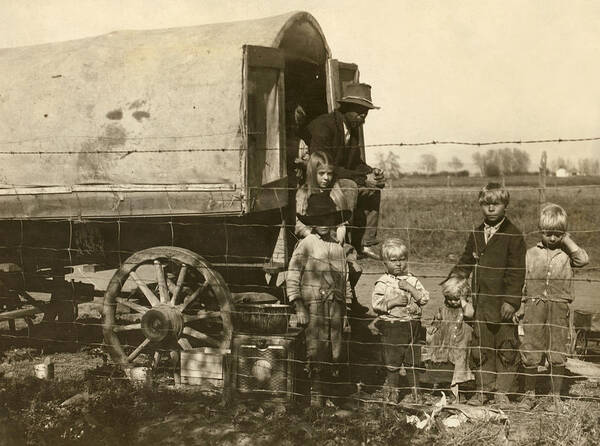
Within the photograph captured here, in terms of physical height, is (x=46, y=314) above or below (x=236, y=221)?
below

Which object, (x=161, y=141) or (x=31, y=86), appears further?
(x=31, y=86)

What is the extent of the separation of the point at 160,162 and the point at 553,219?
352 cm

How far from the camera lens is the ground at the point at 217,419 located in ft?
15.6

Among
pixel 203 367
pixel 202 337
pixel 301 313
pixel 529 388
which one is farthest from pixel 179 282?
pixel 529 388

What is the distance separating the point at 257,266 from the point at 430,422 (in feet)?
7.44

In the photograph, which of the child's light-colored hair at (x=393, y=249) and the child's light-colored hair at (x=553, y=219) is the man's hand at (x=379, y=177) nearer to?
the child's light-colored hair at (x=393, y=249)

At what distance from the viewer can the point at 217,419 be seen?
5.23m

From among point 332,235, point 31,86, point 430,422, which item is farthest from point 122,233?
point 430,422

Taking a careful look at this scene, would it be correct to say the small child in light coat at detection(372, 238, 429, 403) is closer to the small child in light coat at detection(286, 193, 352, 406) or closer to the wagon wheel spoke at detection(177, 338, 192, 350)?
the small child in light coat at detection(286, 193, 352, 406)

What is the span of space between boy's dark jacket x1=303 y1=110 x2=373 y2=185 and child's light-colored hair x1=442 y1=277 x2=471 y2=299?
5.52ft

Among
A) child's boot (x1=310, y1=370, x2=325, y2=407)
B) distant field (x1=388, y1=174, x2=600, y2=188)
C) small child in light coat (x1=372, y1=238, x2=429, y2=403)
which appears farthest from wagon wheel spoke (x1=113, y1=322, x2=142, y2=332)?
distant field (x1=388, y1=174, x2=600, y2=188)

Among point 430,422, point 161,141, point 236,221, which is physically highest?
point 161,141

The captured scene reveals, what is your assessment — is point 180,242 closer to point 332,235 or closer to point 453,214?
point 332,235

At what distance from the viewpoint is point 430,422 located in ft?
16.3
